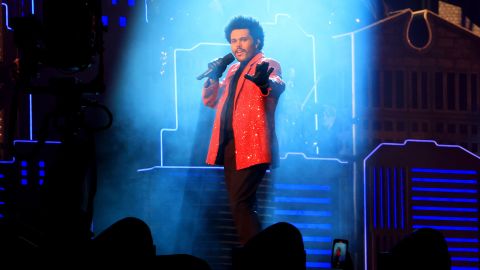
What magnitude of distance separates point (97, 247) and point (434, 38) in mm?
4199

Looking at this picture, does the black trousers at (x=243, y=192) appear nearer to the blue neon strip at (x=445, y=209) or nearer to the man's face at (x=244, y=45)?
the man's face at (x=244, y=45)

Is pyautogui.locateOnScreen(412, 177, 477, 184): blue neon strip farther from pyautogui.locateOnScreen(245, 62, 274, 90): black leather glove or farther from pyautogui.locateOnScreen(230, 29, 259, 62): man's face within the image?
pyautogui.locateOnScreen(245, 62, 274, 90): black leather glove

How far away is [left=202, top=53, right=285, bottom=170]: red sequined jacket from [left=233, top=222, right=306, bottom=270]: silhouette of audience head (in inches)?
83.4

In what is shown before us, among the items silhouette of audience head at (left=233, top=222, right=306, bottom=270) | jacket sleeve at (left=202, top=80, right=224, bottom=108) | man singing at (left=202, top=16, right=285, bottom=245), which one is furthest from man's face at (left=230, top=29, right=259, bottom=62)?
silhouette of audience head at (left=233, top=222, right=306, bottom=270)

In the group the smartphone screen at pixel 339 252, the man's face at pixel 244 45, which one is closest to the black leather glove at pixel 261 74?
the man's face at pixel 244 45

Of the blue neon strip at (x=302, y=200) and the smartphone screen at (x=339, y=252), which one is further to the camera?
the blue neon strip at (x=302, y=200)

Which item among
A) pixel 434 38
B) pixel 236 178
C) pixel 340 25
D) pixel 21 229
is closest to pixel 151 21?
pixel 340 25

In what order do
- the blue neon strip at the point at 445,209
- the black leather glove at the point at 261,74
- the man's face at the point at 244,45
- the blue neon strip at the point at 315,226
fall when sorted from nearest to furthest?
1. the black leather glove at the point at 261,74
2. the man's face at the point at 244,45
3. the blue neon strip at the point at 315,226
4. the blue neon strip at the point at 445,209

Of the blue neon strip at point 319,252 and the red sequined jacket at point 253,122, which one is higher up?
the red sequined jacket at point 253,122

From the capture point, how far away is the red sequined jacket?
3982 millimetres

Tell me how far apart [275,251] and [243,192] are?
221cm

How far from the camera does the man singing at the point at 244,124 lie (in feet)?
13.0

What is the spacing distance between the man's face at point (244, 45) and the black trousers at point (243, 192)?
1.70 feet

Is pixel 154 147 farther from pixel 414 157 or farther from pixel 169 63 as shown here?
pixel 414 157
